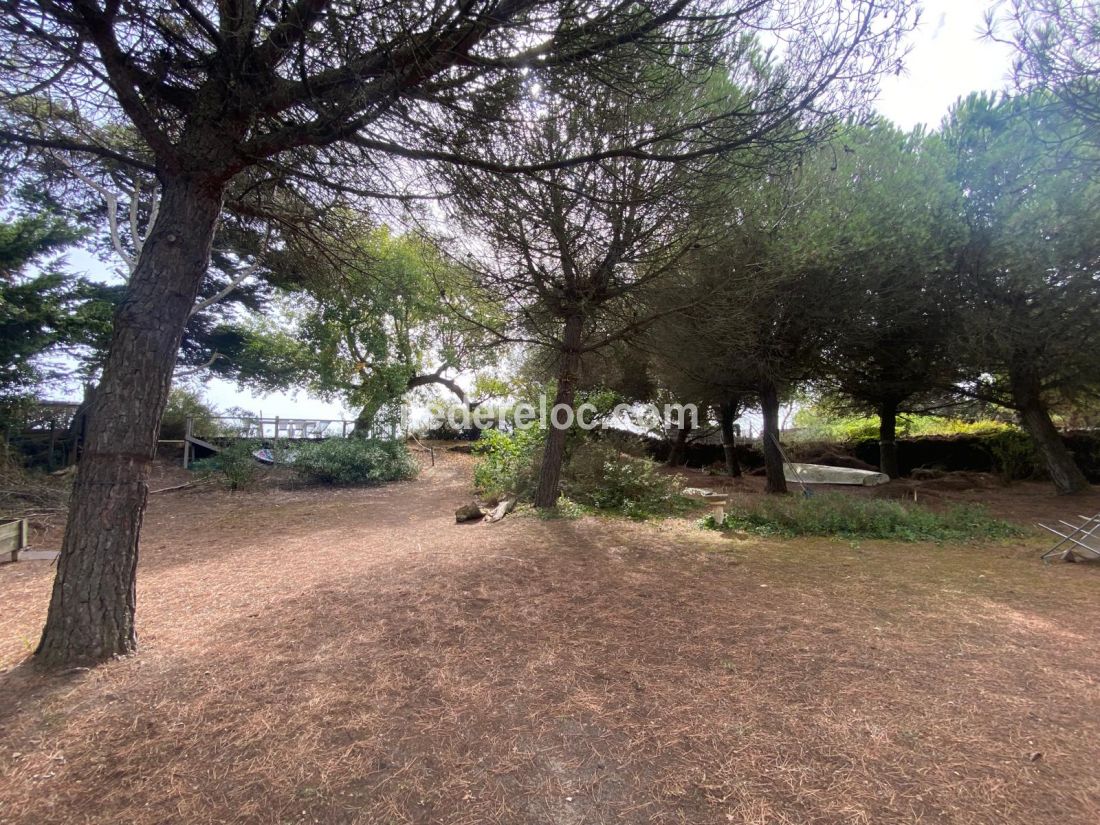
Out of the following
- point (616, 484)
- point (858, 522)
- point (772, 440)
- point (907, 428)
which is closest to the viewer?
point (858, 522)

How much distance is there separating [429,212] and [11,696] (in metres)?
3.98

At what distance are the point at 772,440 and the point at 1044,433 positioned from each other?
17.5 ft

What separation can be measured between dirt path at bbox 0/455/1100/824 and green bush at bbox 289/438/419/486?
23.9 ft

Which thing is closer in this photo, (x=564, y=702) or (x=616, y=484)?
(x=564, y=702)

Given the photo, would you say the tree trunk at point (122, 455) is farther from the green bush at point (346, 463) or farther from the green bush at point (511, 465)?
the green bush at point (346, 463)

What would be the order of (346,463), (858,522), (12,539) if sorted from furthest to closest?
1. (346,463)
2. (858,522)
3. (12,539)

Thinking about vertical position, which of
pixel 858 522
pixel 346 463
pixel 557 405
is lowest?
pixel 858 522

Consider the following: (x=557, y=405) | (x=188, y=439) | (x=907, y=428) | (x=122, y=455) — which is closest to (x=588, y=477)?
(x=557, y=405)

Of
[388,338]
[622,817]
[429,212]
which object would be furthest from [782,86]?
[388,338]

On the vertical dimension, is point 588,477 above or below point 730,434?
below

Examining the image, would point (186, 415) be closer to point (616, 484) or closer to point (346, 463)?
point (346, 463)

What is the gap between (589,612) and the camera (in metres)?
3.38

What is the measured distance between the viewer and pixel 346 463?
11.7 metres

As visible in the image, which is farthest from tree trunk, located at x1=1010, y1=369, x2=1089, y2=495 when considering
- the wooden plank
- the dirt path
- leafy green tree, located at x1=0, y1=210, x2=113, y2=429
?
leafy green tree, located at x1=0, y1=210, x2=113, y2=429
